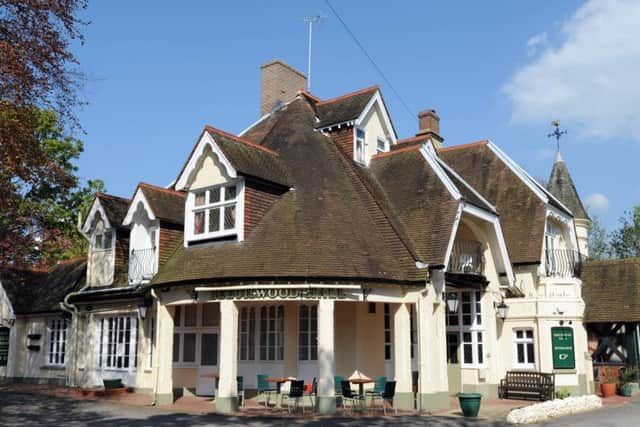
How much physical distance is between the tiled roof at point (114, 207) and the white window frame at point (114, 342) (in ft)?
10.7

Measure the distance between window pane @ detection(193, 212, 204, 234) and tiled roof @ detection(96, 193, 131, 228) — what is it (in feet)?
15.2

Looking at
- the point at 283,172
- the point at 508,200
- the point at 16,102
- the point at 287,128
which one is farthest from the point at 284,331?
the point at 508,200

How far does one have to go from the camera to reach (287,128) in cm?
2214

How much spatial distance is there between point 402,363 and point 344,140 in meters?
8.30

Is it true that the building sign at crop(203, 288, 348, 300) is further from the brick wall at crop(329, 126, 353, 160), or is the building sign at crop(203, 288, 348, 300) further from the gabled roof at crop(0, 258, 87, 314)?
the gabled roof at crop(0, 258, 87, 314)

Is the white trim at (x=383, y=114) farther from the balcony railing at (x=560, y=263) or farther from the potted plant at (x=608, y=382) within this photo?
the potted plant at (x=608, y=382)

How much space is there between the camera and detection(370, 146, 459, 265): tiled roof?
1819 centimetres

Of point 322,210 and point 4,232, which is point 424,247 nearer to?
point 322,210

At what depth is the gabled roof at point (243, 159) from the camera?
1803 centimetres

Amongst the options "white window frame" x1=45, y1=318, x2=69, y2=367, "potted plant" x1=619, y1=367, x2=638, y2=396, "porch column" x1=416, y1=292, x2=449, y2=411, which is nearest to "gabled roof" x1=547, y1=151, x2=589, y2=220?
"potted plant" x1=619, y1=367, x2=638, y2=396

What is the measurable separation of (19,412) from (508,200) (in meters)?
18.3

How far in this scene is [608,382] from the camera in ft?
78.3

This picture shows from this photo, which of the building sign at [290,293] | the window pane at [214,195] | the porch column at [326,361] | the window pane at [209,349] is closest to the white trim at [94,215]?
the window pane at [209,349]

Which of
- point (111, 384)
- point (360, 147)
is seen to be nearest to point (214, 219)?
point (360, 147)
